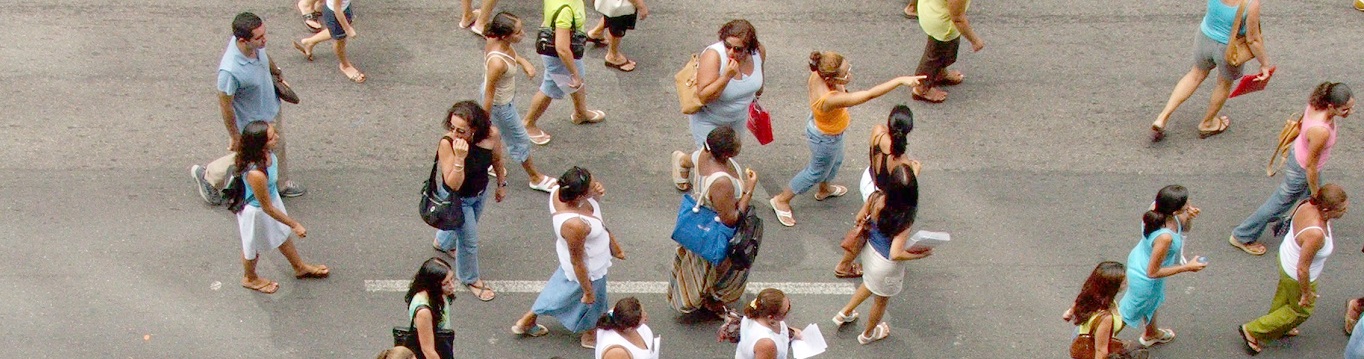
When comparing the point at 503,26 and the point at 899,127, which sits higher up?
the point at 503,26

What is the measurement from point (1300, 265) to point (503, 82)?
16.3ft

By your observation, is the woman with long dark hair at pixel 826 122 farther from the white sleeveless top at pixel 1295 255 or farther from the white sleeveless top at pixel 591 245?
the white sleeveless top at pixel 1295 255

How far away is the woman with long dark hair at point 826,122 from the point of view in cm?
783

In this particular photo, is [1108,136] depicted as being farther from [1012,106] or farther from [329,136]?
[329,136]

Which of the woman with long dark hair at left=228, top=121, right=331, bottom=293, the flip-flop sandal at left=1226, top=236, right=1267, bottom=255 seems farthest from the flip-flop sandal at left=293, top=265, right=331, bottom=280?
the flip-flop sandal at left=1226, top=236, right=1267, bottom=255

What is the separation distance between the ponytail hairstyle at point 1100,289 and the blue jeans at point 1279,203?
2.43 m

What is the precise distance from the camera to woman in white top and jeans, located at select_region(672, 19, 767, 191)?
7.89 metres

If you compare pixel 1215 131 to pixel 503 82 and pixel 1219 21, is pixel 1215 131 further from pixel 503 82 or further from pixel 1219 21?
pixel 503 82

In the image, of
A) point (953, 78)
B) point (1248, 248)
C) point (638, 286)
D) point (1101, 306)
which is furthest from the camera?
point (953, 78)

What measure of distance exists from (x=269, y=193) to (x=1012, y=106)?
575cm

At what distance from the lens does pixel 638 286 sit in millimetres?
8086

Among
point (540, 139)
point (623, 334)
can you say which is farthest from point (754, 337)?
point (540, 139)

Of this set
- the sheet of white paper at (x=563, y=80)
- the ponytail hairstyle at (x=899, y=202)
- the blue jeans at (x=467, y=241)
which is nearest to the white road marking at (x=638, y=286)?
the blue jeans at (x=467, y=241)

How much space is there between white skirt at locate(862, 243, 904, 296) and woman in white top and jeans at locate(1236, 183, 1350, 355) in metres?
2.27
